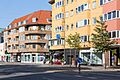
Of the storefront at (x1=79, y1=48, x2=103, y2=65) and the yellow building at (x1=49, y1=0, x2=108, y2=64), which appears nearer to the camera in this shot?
the storefront at (x1=79, y1=48, x2=103, y2=65)

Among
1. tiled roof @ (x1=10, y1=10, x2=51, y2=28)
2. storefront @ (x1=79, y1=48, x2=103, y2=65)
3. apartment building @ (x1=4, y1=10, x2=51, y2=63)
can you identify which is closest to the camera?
storefront @ (x1=79, y1=48, x2=103, y2=65)

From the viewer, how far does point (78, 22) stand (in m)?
71.9

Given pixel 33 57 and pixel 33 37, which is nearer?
pixel 33 37

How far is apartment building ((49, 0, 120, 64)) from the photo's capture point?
2183 inches

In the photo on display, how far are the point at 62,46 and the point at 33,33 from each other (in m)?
32.4

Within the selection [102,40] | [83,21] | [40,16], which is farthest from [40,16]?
[102,40]

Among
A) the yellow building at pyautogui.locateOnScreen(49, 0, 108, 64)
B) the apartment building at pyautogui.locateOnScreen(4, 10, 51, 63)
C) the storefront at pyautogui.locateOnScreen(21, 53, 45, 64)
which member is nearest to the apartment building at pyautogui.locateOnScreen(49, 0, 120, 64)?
the yellow building at pyautogui.locateOnScreen(49, 0, 108, 64)

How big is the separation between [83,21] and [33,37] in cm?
4432

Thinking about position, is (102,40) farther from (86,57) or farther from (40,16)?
(40,16)

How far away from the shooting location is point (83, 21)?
6956 centimetres

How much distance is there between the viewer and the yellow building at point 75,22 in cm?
6631

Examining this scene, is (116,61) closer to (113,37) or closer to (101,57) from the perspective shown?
(101,57)

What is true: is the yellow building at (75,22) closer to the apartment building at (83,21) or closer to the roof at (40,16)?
the apartment building at (83,21)

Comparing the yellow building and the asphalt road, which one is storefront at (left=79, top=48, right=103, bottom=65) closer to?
the yellow building
